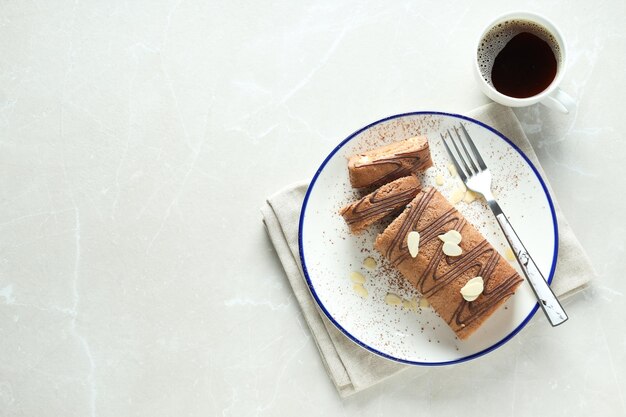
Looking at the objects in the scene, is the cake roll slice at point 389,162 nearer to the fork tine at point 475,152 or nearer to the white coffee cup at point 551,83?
the fork tine at point 475,152

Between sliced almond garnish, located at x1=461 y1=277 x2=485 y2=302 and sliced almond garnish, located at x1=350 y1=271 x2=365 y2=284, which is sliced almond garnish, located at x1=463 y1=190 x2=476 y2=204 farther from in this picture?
sliced almond garnish, located at x1=350 y1=271 x2=365 y2=284

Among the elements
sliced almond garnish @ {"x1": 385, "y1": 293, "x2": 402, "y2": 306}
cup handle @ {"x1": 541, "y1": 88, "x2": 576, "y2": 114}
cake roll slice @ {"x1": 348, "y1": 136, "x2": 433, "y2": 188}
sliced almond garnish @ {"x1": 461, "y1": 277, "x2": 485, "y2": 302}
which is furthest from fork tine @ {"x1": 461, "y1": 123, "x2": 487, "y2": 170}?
sliced almond garnish @ {"x1": 385, "y1": 293, "x2": 402, "y2": 306}

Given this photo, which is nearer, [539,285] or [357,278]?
[539,285]

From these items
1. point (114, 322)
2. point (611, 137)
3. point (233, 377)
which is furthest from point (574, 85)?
point (114, 322)

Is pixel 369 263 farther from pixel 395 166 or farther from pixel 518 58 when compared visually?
pixel 518 58

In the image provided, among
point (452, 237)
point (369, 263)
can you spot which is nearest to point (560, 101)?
point (452, 237)

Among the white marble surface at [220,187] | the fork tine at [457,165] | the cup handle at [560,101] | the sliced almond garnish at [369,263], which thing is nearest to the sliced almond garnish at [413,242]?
the sliced almond garnish at [369,263]
